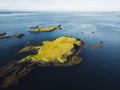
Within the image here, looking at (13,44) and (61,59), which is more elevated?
(61,59)

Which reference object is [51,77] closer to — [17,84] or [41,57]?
[17,84]

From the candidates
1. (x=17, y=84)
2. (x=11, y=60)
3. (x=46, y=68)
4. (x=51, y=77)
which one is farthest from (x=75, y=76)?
(x=11, y=60)

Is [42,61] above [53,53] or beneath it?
above

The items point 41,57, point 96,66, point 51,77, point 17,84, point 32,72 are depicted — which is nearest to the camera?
point 17,84

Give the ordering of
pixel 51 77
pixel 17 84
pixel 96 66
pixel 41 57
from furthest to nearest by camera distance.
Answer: pixel 41 57 → pixel 96 66 → pixel 51 77 → pixel 17 84

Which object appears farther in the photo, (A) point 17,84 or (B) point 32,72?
(B) point 32,72

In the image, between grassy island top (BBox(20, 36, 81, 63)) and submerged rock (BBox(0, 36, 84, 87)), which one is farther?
grassy island top (BBox(20, 36, 81, 63))

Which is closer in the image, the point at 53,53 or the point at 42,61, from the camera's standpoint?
Answer: the point at 42,61

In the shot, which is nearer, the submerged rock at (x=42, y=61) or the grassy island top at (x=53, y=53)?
the submerged rock at (x=42, y=61)
